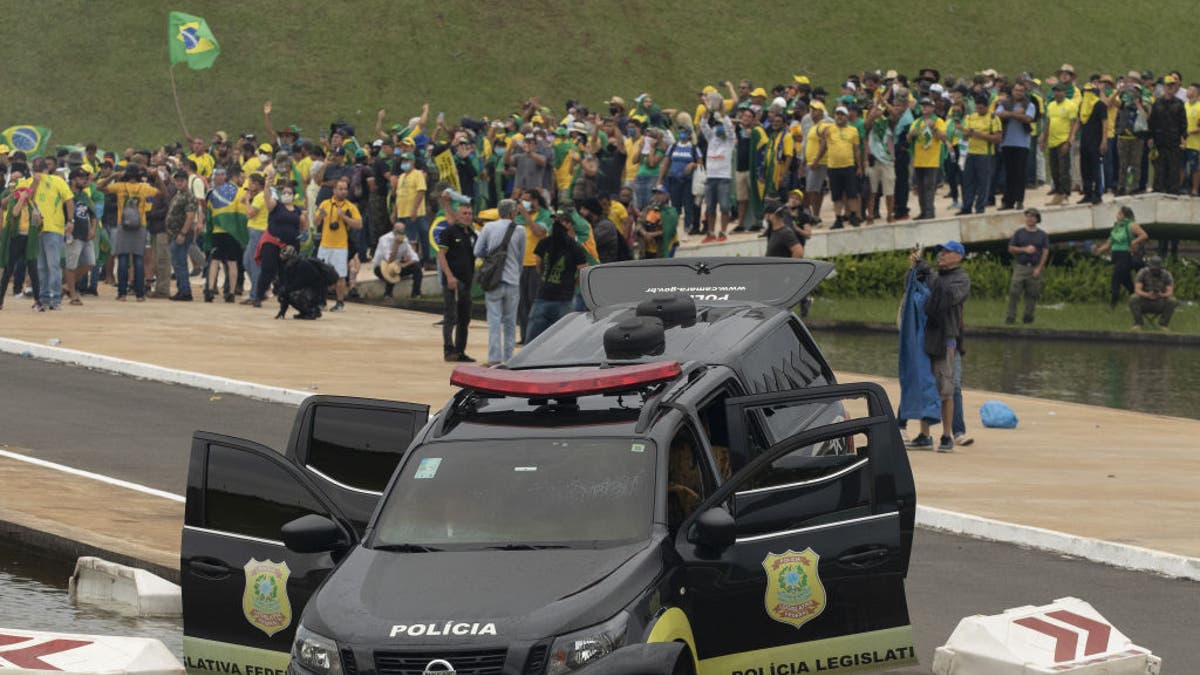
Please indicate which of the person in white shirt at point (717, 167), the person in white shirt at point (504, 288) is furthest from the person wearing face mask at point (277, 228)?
the person in white shirt at point (717, 167)

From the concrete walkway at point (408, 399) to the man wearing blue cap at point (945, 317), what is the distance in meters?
0.63

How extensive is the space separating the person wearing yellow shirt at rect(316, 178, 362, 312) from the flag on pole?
1218 cm

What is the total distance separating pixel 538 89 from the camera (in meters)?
59.9

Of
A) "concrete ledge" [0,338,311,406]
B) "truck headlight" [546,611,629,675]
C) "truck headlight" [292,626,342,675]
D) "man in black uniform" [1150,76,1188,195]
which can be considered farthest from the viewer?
"man in black uniform" [1150,76,1188,195]

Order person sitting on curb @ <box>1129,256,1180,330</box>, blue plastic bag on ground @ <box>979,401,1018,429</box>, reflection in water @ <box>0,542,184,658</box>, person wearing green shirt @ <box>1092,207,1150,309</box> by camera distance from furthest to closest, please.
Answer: person wearing green shirt @ <box>1092,207,1150,309</box>
person sitting on curb @ <box>1129,256,1180,330</box>
blue plastic bag on ground @ <box>979,401,1018,429</box>
reflection in water @ <box>0,542,184,658</box>

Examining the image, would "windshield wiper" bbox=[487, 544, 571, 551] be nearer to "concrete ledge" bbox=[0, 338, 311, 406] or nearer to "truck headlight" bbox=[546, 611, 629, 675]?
"truck headlight" bbox=[546, 611, 629, 675]

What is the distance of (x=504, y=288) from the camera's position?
2153 cm

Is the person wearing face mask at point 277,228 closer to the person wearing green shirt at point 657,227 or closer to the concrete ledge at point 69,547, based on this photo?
the person wearing green shirt at point 657,227

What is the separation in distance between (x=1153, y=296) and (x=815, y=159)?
568 centimetres

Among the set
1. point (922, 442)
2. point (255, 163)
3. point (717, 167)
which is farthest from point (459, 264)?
point (255, 163)

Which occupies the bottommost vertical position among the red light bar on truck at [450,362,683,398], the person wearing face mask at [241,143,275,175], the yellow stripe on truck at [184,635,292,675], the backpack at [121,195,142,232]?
the yellow stripe on truck at [184,635,292,675]

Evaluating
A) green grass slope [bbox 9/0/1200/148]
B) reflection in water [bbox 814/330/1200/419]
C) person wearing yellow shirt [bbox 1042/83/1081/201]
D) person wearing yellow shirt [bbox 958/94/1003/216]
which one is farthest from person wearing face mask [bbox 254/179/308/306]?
green grass slope [bbox 9/0/1200/148]

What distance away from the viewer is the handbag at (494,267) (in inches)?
835

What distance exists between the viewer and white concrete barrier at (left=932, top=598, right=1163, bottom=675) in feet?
29.6
